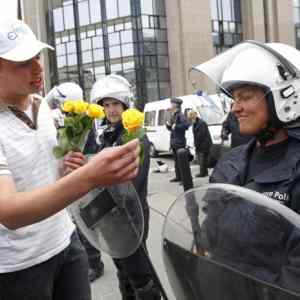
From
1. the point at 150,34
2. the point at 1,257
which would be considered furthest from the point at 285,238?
the point at 150,34

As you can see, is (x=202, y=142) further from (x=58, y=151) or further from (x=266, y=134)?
(x=58, y=151)

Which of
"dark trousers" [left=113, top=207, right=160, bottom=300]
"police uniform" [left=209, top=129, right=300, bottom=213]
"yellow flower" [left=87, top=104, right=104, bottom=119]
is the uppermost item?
"yellow flower" [left=87, top=104, right=104, bottom=119]


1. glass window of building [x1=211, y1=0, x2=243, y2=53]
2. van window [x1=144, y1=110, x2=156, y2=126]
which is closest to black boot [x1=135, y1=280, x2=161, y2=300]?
van window [x1=144, y1=110, x2=156, y2=126]

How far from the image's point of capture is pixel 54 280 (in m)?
2.10

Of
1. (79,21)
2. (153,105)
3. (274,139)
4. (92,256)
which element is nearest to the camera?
(274,139)

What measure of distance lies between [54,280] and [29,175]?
0.49 m

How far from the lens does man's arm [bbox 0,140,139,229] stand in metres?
1.37

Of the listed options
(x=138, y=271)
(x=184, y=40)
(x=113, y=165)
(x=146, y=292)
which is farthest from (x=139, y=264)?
(x=184, y=40)

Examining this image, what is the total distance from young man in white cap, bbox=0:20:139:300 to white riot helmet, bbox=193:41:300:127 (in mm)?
717

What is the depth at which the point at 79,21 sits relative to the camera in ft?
116

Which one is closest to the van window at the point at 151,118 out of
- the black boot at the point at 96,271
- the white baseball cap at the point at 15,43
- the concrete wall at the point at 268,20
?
the black boot at the point at 96,271

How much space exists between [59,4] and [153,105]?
817 inches

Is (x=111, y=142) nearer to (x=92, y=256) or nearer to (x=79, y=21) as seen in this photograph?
(x=92, y=256)

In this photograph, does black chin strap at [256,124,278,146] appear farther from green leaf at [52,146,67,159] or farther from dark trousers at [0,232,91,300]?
dark trousers at [0,232,91,300]
